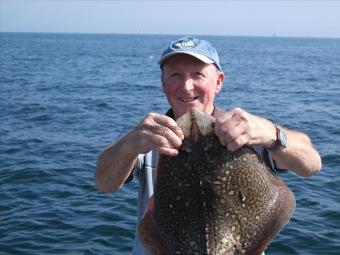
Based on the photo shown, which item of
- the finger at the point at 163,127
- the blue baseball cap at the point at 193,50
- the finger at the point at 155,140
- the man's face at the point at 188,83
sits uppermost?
the blue baseball cap at the point at 193,50

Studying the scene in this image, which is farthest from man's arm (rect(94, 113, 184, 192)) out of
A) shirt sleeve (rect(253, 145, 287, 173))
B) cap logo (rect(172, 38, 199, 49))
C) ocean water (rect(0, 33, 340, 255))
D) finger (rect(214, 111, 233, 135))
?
shirt sleeve (rect(253, 145, 287, 173))

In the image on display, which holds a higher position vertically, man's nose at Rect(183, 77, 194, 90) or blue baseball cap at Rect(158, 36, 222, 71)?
blue baseball cap at Rect(158, 36, 222, 71)

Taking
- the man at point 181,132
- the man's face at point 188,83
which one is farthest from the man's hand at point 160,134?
the man's face at point 188,83

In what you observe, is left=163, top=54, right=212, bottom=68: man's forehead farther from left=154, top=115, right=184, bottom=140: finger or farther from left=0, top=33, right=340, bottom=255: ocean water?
left=154, top=115, right=184, bottom=140: finger

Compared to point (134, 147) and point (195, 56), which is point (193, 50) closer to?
point (195, 56)

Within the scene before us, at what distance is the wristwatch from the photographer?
11.7ft

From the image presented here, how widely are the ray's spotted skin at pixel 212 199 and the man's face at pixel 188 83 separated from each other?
0.71m

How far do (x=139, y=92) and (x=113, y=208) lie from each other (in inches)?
891

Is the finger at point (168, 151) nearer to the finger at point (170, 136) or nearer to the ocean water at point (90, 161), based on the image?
the finger at point (170, 136)

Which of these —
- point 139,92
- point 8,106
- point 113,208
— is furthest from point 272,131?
point 139,92

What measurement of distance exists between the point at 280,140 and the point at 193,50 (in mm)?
996

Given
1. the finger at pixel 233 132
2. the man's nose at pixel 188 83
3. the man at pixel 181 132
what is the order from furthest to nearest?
the man's nose at pixel 188 83
the man at pixel 181 132
the finger at pixel 233 132

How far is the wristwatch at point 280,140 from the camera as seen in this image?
355cm

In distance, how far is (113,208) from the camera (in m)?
11.6
